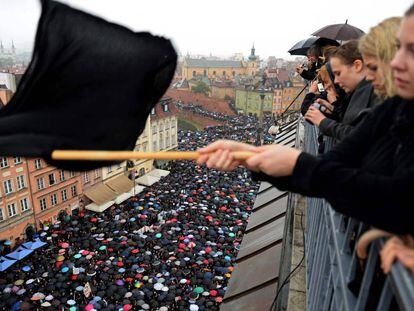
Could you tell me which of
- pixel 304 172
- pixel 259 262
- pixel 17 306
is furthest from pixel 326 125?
pixel 17 306

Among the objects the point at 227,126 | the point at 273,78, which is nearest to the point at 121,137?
the point at 227,126

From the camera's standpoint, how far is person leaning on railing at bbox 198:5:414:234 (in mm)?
1406

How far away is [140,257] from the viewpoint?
58.1ft

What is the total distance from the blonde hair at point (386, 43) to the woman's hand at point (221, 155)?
896 mm

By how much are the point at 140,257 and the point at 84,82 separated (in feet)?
53.4

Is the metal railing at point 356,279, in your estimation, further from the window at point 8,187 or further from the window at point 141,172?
the window at point 141,172

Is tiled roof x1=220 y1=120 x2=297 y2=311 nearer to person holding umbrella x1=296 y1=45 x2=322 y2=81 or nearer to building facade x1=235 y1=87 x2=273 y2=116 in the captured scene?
person holding umbrella x1=296 y1=45 x2=322 y2=81

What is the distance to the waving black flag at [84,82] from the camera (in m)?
2.50

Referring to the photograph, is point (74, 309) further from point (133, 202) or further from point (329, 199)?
point (329, 199)

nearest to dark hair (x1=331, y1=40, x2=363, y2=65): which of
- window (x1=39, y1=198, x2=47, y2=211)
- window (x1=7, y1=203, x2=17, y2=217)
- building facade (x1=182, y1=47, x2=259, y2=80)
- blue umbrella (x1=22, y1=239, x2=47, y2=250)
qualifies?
blue umbrella (x1=22, y1=239, x2=47, y2=250)

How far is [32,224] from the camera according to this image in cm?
2330

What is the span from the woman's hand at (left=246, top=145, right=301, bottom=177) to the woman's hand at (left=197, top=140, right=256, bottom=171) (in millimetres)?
130

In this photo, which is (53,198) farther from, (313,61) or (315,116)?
(315,116)

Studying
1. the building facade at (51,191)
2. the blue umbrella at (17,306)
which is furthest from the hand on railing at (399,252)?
the building facade at (51,191)
